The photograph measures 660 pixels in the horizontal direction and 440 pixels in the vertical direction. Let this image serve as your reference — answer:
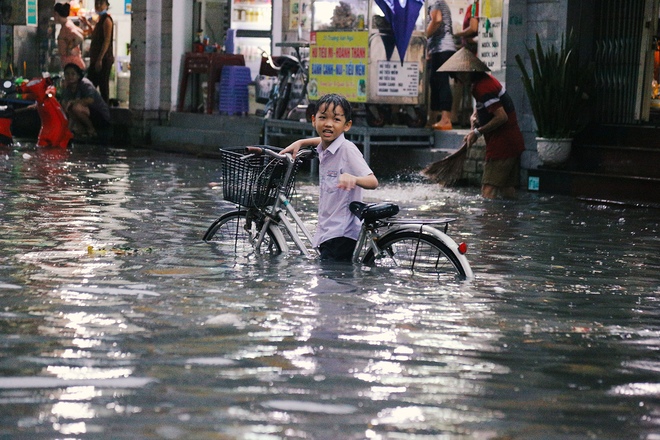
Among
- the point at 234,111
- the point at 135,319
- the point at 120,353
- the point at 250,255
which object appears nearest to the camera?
the point at 120,353

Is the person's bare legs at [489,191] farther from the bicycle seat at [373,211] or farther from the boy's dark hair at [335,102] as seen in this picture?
the bicycle seat at [373,211]

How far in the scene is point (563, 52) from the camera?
587 inches

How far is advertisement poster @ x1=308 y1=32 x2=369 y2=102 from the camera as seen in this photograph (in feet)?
57.8

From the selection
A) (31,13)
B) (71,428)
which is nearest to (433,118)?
(31,13)

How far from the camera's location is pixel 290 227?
345 inches

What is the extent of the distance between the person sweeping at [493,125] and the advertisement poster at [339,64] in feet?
10.2

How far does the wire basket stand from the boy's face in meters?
0.45

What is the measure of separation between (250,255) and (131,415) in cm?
424

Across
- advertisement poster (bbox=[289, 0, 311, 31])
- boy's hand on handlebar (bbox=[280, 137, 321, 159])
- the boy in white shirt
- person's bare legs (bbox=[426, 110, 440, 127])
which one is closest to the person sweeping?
person's bare legs (bbox=[426, 110, 440, 127])

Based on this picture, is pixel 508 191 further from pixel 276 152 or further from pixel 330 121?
pixel 330 121

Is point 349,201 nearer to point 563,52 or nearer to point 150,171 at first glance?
point 563,52

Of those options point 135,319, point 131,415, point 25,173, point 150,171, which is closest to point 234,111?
point 150,171

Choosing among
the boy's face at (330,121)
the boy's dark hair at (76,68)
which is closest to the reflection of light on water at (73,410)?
the boy's face at (330,121)

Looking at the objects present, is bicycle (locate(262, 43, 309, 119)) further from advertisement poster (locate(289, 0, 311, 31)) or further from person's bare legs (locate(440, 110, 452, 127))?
person's bare legs (locate(440, 110, 452, 127))
